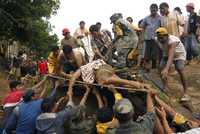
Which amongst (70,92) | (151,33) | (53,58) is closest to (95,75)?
(70,92)

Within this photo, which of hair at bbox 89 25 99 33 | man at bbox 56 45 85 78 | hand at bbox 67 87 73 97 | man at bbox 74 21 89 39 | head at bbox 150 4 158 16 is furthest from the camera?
man at bbox 74 21 89 39

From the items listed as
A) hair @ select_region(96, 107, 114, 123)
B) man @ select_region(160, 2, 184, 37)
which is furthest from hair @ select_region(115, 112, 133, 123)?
man @ select_region(160, 2, 184, 37)

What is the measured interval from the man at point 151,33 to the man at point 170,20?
0.20 metres

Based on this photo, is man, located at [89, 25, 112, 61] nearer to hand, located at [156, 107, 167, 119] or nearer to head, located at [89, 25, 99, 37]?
head, located at [89, 25, 99, 37]

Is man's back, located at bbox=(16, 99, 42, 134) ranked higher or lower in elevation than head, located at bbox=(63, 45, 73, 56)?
lower

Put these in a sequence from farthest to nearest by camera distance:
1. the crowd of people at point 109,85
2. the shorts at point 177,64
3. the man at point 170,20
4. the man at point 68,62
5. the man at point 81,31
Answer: the man at point 81,31, the man at point 170,20, the shorts at point 177,64, the man at point 68,62, the crowd of people at point 109,85

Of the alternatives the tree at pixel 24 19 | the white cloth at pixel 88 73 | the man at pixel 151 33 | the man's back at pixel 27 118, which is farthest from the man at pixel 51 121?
the tree at pixel 24 19

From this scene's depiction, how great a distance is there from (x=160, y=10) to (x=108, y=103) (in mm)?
4067

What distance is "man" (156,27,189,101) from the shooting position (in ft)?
35.2

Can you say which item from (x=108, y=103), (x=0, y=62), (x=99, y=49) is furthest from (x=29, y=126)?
(x=0, y=62)

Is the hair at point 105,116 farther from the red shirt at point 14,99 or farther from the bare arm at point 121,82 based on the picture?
the red shirt at point 14,99

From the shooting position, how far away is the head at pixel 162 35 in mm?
10602

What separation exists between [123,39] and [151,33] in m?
0.78

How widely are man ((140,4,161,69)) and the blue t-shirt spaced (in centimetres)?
485
